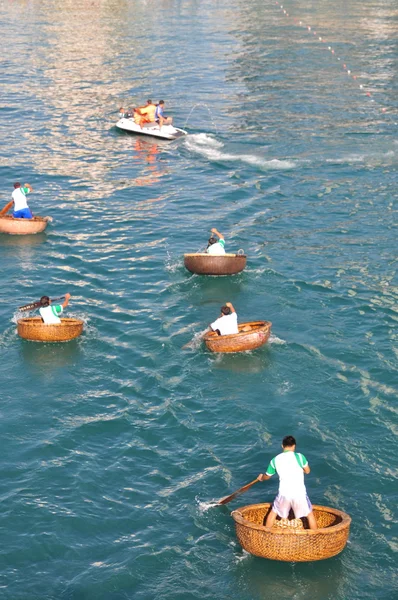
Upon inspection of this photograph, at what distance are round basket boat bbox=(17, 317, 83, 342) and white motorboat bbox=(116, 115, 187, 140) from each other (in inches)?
970

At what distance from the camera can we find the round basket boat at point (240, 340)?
92.8 feet

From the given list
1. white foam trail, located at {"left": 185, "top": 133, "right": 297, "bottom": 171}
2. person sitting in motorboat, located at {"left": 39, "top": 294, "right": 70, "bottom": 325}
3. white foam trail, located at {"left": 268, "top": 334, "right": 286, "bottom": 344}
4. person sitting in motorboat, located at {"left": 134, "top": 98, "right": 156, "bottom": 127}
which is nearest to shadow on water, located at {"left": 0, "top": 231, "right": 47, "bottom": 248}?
person sitting in motorboat, located at {"left": 39, "top": 294, "right": 70, "bottom": 325}

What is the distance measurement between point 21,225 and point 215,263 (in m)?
9.53

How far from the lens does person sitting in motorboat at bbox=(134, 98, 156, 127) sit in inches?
2106

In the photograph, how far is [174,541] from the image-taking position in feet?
70.1

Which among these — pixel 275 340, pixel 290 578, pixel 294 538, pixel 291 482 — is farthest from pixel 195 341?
pixel 294 538

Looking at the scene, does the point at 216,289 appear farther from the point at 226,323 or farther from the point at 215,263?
the point at 226,323

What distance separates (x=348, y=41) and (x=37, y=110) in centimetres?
3066

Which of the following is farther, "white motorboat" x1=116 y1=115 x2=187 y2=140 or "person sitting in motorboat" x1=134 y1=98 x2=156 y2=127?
"person sitting in motorboat" x1=134 y1=98 x2=156 y2=127

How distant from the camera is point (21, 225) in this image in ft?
127

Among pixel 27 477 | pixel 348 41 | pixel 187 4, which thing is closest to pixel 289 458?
pixel 27 477

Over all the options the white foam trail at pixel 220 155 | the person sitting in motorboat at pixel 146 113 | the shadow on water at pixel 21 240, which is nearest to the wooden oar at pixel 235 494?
the shadow on water at pixel 21 240

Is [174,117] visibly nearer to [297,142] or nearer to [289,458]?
[297,142]

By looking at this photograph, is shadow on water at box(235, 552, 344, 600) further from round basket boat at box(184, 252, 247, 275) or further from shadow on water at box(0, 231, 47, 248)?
shadow on water at box(0, 231, 47, 248)
